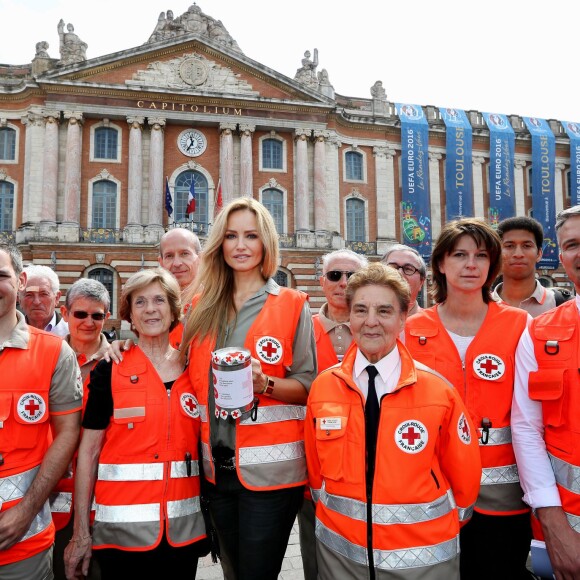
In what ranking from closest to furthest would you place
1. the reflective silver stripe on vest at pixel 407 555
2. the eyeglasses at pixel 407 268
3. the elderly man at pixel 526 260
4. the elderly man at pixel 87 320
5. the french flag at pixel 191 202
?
the reflective silver stripe on vest at pixel 407 555, the elderly man at pixel 87 320, the elderly man at pixel 526 260, the eyeglasses at pixel 407 268, the french flag at pixel 191 202

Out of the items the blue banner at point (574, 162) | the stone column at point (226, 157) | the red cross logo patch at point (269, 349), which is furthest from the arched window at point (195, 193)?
the red cross logo patch at point (269, 349)

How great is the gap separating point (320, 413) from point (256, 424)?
1.36 ft

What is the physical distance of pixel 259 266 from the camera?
123 inches

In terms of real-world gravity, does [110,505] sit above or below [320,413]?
below

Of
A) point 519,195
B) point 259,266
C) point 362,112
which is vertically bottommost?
point 259,266

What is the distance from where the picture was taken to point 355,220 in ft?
84.7

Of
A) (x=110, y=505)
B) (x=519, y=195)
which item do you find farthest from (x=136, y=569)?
(x=519, y=195)

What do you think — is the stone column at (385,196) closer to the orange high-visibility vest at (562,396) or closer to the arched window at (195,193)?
the arched window at (195,193)

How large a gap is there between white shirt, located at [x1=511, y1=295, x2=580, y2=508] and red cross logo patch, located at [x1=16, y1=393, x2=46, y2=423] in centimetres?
268

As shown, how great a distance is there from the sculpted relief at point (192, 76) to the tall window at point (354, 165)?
19.6ft

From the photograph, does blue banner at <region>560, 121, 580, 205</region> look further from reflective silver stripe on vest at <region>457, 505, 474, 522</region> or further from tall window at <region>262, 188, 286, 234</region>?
reflective silver stripe on vest at <region>457, 505, 474, 522</region>

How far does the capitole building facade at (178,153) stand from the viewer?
21.9 metres

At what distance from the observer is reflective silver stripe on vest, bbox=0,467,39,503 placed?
2.51m

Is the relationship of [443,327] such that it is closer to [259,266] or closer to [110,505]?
[259,266]
